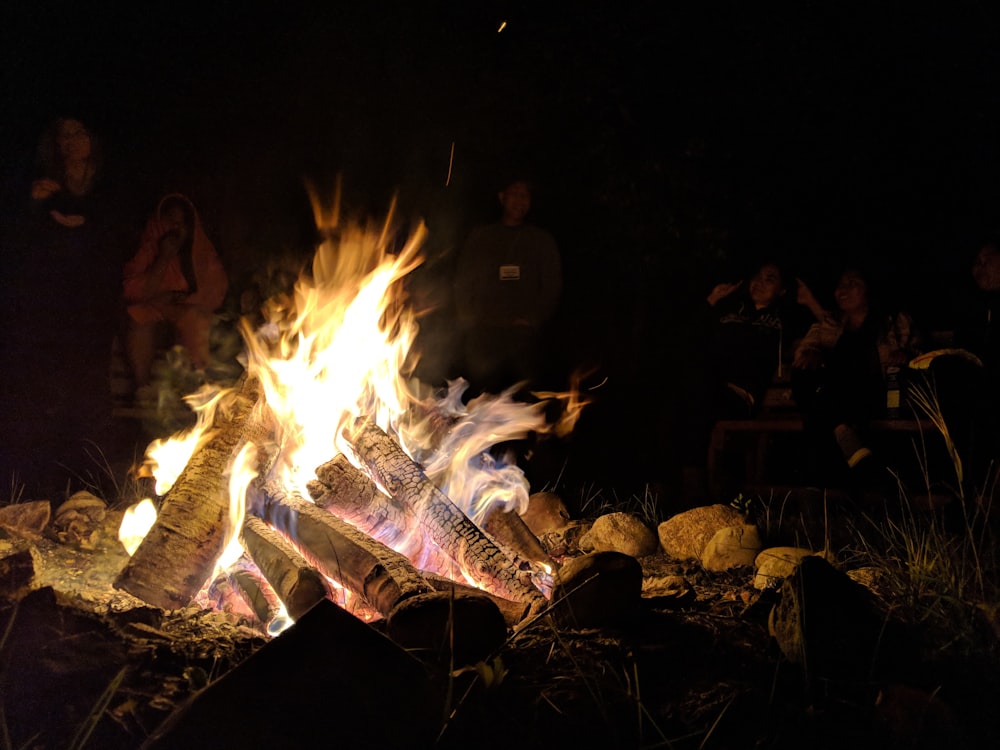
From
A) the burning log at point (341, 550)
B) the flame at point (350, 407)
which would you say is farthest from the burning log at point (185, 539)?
the burning log at point (341, 550)

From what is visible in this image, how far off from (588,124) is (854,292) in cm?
399

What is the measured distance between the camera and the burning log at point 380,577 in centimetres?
237

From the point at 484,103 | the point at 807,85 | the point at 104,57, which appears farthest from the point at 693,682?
the point at 104,57

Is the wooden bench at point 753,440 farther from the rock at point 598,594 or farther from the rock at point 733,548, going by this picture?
the rock at point 598,594

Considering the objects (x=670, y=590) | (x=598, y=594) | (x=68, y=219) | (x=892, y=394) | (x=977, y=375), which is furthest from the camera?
(x=68, y=219)

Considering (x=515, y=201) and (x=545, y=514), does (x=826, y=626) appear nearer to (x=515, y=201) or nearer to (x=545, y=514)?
(x=545, y=514)

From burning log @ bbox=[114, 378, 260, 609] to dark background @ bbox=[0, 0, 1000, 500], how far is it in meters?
4.33

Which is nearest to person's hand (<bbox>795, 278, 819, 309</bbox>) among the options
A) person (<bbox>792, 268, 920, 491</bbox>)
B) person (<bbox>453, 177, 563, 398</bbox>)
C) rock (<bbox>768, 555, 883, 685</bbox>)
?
person (<bbox>792, 268, 920, 491</bbox>)

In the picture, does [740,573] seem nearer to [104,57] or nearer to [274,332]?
[274,332]

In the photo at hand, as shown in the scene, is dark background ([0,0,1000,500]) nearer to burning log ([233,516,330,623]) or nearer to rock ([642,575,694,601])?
rock ([642,575,694,601])

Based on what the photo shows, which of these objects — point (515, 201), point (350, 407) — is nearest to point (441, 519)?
point (350, 407)

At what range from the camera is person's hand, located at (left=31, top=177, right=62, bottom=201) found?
19.8 feet

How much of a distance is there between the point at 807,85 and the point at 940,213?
193 centimetres

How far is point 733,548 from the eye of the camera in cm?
382
